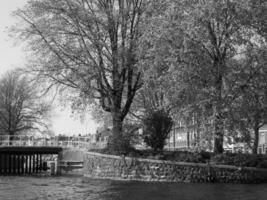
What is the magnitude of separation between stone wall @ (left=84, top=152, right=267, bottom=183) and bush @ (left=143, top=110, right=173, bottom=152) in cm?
366

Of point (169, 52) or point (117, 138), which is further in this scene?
point (117, 138)

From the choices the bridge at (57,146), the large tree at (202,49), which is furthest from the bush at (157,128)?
the bridge at (57,146)

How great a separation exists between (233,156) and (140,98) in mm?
21502

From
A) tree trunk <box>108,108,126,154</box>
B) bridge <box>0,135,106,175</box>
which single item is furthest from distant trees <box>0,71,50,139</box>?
tree trunk <box>108,108,126,154</box>

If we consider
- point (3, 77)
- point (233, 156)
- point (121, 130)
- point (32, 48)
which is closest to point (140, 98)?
point (121, 130)

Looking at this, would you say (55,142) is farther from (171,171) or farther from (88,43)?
(171,171)

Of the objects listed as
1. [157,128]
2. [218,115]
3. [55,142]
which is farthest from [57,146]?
[218,115]

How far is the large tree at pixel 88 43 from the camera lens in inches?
1873

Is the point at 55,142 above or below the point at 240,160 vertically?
above

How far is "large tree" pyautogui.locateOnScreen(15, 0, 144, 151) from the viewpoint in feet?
156

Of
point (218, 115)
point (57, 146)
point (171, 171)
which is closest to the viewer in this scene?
point (218, 115)

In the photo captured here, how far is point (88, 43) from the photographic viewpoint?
160 feet

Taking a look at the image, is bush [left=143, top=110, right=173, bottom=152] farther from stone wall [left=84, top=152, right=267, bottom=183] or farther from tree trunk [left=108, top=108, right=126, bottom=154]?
stone wall [left=84, top=152, right=267, bottom=183]

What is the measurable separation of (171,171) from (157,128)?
6.10 m
